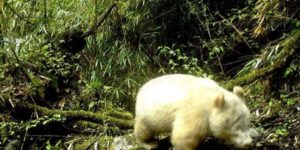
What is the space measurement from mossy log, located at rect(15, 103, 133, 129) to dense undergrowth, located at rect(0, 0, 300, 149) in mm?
11

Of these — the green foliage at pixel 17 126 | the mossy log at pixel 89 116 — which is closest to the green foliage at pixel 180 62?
the mossy log at pixel 89 116

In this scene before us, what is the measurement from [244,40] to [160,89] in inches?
142

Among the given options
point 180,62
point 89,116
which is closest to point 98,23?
point 180,62

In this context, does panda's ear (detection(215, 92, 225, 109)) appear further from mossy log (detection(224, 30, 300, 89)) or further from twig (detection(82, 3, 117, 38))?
twig (detection(82, 3, 117, 38))

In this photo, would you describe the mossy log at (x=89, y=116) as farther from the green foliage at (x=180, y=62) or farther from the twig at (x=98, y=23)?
the twig at (x=98, y=23)

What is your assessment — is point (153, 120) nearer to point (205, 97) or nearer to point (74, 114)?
point (205, 97)

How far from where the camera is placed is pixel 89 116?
574cm

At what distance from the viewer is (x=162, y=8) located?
26.7 ft

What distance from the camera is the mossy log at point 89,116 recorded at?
5516 mm

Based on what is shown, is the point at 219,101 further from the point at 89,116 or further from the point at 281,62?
the point at 89,116

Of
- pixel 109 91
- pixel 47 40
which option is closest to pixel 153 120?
pixel 109 91

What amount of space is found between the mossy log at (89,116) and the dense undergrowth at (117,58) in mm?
11

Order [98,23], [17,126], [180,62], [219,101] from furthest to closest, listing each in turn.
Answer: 1. [180,62]
2. [98,23]
3. [17,126]
4. [219,101]

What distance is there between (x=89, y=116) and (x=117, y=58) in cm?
231
